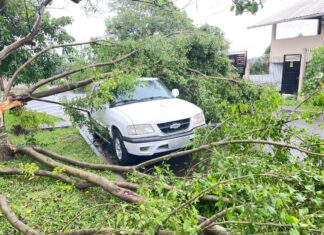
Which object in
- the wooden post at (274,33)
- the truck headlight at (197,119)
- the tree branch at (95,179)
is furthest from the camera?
the wooden post at (274,33)

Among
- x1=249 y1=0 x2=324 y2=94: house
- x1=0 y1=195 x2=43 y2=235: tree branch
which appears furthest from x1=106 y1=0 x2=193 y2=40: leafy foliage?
x1=0 y1=195 x2=43 y2=235: tree branch

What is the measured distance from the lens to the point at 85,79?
669cm

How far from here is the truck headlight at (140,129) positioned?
215 inches

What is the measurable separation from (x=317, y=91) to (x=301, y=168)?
3.42ft

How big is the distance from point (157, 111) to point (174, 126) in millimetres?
447

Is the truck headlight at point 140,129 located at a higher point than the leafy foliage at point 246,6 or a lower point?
lower

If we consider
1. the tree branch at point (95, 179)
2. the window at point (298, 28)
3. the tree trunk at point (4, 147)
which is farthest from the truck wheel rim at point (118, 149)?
the window at point (298, 28)

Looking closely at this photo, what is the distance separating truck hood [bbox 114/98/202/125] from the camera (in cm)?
554

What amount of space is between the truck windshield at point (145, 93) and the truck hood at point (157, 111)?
23 cm

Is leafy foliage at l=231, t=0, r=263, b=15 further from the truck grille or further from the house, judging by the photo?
the house

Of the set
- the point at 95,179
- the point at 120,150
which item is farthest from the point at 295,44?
the point at 95,179

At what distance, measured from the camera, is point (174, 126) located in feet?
18.6

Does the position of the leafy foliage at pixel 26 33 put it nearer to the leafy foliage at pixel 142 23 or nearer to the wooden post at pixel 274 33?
the leafy foliage at pixel 142 23

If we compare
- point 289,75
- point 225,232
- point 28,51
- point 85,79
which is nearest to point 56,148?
point 85,79
